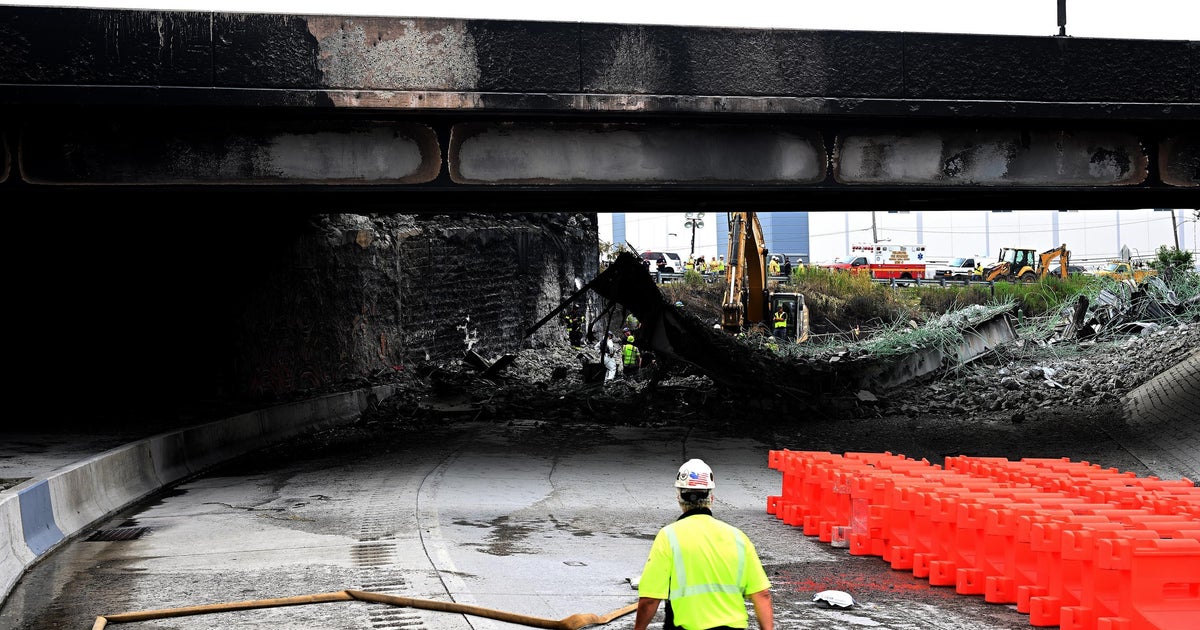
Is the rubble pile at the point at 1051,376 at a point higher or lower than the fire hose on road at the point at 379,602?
higher

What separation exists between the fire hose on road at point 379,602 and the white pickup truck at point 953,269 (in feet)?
199

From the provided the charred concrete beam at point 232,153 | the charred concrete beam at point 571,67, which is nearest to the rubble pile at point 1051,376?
the charred concrete beam at point 571,67

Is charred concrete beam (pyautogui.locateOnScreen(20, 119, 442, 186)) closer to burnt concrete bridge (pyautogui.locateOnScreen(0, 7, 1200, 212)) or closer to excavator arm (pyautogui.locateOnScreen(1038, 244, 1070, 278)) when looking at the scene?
burnt concrete bridge (pyautogui.locateOnScreen(0, 7, 1200, 212))

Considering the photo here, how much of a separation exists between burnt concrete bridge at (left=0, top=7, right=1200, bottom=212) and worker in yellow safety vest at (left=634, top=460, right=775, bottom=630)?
30.5ft

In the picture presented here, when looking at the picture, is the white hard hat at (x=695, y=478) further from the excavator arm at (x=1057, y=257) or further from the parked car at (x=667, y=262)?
the parked car at (x=667, y=262)

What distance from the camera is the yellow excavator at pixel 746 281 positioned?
37.1m

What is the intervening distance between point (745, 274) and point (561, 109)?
26088 millimetres

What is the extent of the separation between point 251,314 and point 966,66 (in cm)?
1296

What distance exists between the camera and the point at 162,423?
1648cm

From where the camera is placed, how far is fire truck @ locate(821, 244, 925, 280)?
228 ft

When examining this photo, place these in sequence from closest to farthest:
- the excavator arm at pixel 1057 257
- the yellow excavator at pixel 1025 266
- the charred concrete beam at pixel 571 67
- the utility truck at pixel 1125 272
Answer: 1. the charred concrete beam at pixel 571 67
2. the utility truck at pixel 1125 272
3. the excavator arm at pixel 1057 257
4. the yellow excavator at pixel 1025 266

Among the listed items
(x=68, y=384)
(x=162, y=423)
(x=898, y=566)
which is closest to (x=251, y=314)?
(x=68, y=384)

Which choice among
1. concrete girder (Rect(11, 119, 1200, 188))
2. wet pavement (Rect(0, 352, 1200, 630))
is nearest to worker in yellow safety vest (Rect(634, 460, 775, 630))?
wet pavement (Rect(0, 352, 1200, 630))

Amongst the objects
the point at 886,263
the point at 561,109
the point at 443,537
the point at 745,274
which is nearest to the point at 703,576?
the point at 443,537
